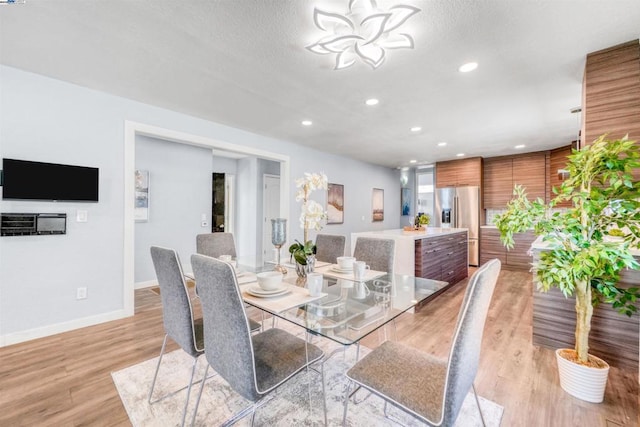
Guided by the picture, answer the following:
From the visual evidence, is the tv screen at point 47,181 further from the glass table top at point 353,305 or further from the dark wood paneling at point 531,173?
the dark wood paneling at point 531,173

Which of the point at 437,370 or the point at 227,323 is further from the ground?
the point at 227,323

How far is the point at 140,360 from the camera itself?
2227 millimetres

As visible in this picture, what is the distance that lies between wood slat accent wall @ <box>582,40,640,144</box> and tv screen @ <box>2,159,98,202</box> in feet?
15.0

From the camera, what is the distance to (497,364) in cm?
221

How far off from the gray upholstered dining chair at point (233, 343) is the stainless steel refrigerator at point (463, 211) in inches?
227

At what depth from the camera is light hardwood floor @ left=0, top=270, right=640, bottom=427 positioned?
1644 mm

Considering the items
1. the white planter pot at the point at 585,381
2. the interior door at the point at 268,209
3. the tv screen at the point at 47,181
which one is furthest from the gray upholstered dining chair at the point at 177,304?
the interior door at the point at 268,209

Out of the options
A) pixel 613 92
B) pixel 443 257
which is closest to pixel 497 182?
pixel 443 257

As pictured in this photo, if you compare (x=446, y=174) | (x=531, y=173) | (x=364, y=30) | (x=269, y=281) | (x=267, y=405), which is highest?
(x=364, y=30)

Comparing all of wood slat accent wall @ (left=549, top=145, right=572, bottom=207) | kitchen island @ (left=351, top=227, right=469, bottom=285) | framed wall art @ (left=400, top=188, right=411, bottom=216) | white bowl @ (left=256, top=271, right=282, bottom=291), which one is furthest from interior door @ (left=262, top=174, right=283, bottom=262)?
wood slat accent wall @ (left=549, top=145, right=572, bottom=207)

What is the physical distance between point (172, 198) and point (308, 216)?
145 inches

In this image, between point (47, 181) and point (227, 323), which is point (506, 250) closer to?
point (227, 323)

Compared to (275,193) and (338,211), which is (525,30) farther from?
(275,193)

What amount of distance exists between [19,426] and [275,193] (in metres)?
5.33
